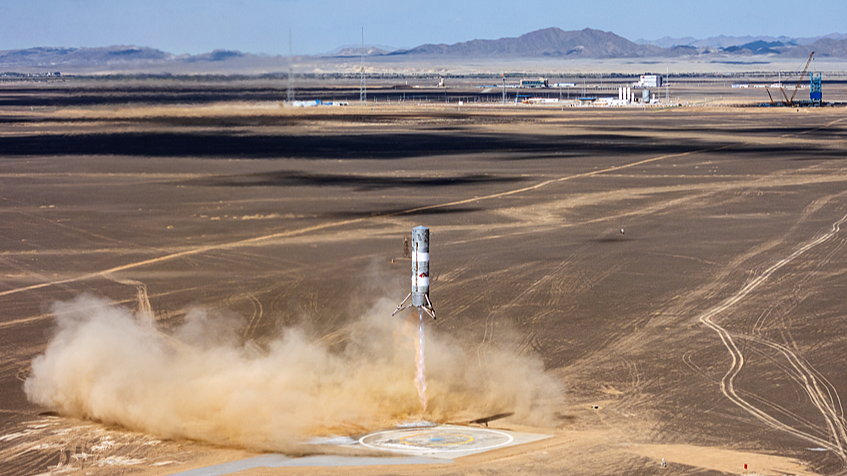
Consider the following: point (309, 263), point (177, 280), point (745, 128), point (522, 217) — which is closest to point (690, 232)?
point (522, 217)

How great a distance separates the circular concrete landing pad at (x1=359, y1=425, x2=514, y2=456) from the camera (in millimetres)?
16219

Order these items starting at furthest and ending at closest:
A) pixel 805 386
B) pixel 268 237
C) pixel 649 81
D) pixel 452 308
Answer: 1. pixel 649 81
2. pixel 268 237
3. pixel 452 308
4. pixel 805 386

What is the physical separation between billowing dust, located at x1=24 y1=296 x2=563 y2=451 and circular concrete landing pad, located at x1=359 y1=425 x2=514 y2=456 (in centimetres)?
55

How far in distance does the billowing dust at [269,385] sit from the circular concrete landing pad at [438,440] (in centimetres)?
55

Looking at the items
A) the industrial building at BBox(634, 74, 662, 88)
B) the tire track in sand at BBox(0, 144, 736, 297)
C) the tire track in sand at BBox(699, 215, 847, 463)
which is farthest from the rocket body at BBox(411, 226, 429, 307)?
the industrial building at BBox(634, 74, 662, 88)

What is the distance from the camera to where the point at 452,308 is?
83.0 ft

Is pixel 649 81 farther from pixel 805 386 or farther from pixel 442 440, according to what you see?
pixel 442 440

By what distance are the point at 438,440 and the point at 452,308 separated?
874cm

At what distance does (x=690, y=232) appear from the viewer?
36656 mm

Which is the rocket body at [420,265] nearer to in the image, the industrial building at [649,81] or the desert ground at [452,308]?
the desert ground at [452,308]

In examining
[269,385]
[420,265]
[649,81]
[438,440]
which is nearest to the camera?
[438,440]

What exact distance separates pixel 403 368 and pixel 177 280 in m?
11.0

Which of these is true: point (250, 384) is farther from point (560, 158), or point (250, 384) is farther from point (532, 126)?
point (532, 126)

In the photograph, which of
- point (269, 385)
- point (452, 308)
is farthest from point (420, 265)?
point (452, 308)
